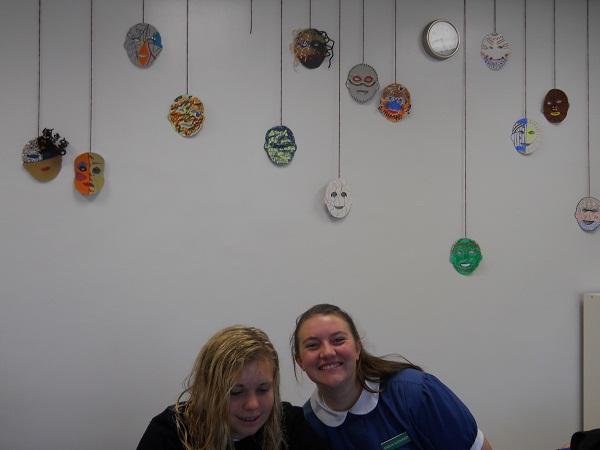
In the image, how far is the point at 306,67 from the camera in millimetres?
2256

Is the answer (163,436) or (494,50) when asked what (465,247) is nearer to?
(494,50)

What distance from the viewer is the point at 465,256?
7.83 ft

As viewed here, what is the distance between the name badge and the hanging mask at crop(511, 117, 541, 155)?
5.09ft

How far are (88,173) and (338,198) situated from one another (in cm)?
104

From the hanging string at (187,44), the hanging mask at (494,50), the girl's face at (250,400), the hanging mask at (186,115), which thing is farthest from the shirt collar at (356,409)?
the hanging mask at (494,50)

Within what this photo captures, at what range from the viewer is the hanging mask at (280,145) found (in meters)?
2.21

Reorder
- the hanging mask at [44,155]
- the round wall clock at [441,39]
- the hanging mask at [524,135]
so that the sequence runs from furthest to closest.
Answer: the hanging mask at [524,135] < the round wall clock at [441,39] < the hanging mask at [44,155]

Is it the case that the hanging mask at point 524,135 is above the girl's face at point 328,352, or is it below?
above

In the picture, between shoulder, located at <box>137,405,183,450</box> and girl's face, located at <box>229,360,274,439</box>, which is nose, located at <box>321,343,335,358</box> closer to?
girl's face, located at <box>229,360,274,439</box>

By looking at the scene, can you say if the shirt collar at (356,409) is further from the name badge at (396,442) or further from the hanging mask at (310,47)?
the hanging mask at (310,47)

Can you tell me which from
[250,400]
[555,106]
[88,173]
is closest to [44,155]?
[88,173]

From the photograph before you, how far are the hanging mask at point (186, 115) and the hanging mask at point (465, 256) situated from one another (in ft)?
4.20

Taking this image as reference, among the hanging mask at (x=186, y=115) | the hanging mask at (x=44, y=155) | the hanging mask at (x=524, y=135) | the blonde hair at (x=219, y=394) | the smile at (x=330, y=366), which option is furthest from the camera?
the hanging mask at (x=524, y=135)

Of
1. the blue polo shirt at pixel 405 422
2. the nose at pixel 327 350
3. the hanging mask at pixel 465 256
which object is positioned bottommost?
the blue polo shirt at pixel 405 422
